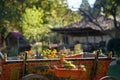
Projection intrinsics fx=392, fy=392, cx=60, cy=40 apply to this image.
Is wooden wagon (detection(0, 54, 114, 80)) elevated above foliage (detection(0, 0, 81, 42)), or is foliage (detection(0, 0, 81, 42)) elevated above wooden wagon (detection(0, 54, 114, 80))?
foliage (detection(0, 0, 81, 42))

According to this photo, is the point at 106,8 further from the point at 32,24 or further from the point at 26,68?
the point at 26,68

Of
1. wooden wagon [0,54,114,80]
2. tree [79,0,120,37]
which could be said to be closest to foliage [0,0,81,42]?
tree [79,0,120,37]

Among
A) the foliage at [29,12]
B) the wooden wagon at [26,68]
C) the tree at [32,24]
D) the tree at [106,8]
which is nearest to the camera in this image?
the wooden wagon at [26,68]

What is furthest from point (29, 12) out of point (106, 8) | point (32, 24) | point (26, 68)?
point (26, 68)

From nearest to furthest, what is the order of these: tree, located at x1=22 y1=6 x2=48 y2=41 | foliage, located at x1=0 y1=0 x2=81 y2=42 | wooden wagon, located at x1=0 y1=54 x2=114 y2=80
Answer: wooden wagon, located at x1=0 y1=54 x2=114 y2=80
tree, located at x1=22 y1=6 x2=48 y2=41
foliage, located at x1=0 y1=0 x2=81 y2=42

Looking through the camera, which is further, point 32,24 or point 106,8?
point 32,24

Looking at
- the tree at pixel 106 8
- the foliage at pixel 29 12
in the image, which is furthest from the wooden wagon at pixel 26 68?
the foliage at pixel 29 12

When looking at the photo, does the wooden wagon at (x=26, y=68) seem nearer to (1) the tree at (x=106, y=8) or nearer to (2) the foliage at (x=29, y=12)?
(1) the tree at (x=106, y=8)

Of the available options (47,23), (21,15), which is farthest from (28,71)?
(47,23)

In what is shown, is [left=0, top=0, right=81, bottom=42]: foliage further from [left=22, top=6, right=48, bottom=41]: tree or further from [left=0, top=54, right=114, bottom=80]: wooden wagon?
[left=0, top=54, right=114, bottom=80]: wooden wagon

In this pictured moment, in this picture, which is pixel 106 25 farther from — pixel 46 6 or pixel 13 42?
pixel 13 42

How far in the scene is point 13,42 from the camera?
58.5 meters

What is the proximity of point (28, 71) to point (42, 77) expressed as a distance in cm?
70

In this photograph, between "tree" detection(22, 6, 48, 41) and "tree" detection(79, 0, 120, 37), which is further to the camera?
"tree" detection(22, 6, 48, 41)
